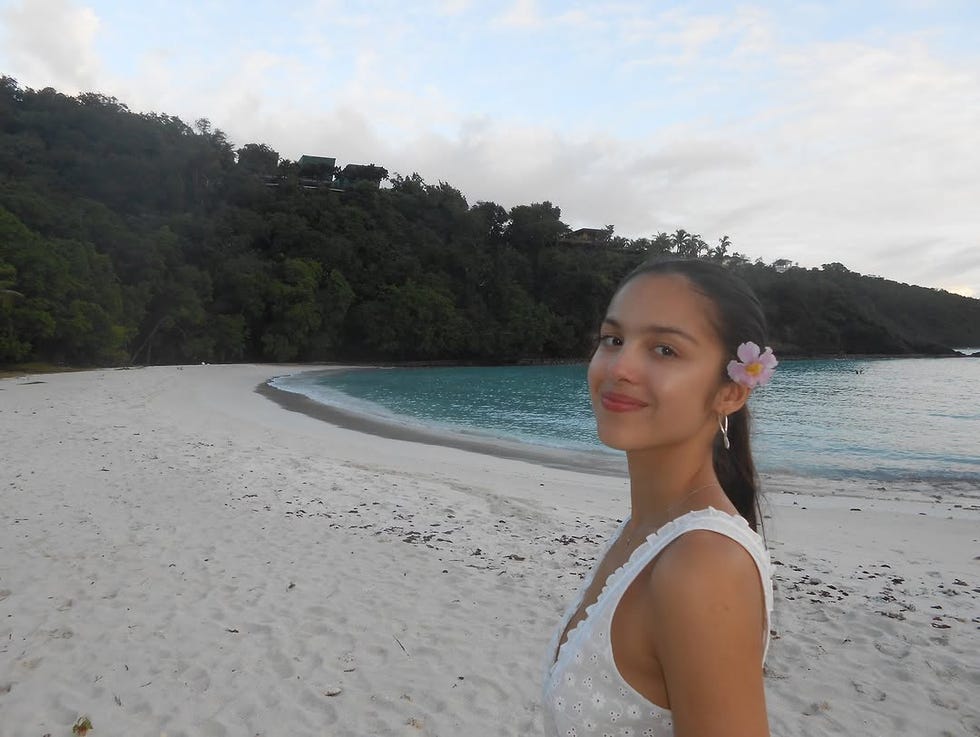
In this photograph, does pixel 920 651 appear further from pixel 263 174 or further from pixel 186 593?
pixel 263 174

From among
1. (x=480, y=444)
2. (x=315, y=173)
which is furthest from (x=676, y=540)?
(x=315, y=173)

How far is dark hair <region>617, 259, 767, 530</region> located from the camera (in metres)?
1.07

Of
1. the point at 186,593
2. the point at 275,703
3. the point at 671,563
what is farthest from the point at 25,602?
the point at 671,563

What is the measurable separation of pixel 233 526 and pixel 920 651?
5.19 meters

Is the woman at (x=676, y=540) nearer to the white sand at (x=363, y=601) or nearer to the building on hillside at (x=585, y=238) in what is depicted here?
the white sand at (x=363, y=601)

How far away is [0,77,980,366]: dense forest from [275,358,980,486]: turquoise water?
10990 mm

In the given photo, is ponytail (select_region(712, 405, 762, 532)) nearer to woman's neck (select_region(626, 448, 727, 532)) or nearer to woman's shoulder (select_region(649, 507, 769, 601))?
woman's neck (select_region(626, 448, 727, 532))

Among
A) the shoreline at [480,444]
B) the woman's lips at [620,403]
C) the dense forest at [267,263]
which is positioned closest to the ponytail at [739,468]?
the woman's lips at [620,403]

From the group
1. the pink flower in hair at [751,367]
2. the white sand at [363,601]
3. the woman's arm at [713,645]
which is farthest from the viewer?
the white sand at [363,601]

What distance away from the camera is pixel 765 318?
1.15 meters

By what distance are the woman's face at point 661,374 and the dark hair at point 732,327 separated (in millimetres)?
19

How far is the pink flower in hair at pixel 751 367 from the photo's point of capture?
1010 millimetres

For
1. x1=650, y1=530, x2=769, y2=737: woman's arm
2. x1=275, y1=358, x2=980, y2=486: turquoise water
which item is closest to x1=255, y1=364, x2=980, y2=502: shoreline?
x1=275, y1=358, x2=980, y2=486: turquoise water

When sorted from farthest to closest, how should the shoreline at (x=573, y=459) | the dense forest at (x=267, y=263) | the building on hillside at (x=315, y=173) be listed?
the building on hillside at (x=315, y=173), the dense forest at (x=267, y=263), the shoreline at (x=573, y=459)
